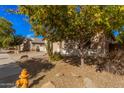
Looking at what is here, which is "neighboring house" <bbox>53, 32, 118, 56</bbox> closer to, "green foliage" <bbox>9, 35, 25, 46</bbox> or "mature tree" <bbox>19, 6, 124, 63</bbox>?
"mature tree" <bbox>19, 6, 124, 63</bbox>

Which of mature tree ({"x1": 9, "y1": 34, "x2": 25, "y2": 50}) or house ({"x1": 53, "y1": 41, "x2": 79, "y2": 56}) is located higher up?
mature tree ({"x1": 9, "y1": 34, "x2": 25, "y2": 50})

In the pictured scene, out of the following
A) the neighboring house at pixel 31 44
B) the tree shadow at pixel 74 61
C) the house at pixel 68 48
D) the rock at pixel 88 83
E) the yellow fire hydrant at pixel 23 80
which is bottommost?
the rock at pixel 88 83

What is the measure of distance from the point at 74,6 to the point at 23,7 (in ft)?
7.85

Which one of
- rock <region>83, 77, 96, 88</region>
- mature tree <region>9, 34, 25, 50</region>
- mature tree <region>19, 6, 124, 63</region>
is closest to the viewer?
mature tree <region>19, 6, 124, 63</region>

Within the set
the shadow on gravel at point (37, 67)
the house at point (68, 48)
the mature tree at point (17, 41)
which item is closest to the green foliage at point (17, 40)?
the mature tree at point (17, 41)

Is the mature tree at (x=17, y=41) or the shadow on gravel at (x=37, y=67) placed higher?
the mature tree at (x=17, y=41)

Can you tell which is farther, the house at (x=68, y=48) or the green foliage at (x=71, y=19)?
the house at (x=68, y=48)

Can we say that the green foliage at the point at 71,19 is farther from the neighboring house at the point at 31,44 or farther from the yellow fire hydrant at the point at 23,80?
the neighboring house at the point at 31,44

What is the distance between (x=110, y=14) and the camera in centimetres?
1084

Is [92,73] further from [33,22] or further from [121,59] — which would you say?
[33,22]

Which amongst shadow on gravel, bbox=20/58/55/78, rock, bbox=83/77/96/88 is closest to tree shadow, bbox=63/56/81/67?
shadow on gravel, bbox=20/58/55/78

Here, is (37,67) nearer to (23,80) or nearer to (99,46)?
(23,80)

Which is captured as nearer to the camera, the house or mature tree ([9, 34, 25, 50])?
the house

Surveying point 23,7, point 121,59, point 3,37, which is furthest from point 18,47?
point 23,7
